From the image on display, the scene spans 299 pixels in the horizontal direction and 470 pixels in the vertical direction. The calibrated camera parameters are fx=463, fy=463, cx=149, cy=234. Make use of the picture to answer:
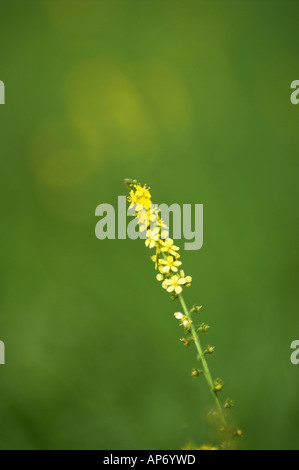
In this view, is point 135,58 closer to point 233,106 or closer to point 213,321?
point 233,106

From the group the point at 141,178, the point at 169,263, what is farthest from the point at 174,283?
the point at 141,178

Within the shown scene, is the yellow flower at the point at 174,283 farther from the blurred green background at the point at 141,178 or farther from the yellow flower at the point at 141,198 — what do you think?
the blurred green background at the point at 141,178

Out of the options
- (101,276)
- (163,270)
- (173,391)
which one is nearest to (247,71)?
(101,276)

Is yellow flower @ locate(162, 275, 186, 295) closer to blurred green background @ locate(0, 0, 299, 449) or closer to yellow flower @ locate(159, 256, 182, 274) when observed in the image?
yellow flower @ locate(159, 256, 182, 274)

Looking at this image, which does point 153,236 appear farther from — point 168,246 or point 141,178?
point 141,178

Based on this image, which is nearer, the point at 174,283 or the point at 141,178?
the point at 174,283

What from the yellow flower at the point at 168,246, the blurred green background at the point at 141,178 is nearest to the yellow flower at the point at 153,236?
the yellow flower at the point at 168,246

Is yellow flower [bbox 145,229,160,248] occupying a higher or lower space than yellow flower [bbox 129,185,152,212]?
lower

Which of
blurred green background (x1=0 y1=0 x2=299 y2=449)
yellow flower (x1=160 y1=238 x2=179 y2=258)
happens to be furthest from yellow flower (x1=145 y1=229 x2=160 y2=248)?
blurred green background (x1=0 y1=0 x2=299 y2=449)
